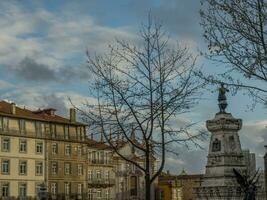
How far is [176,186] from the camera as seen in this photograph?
107375 mm

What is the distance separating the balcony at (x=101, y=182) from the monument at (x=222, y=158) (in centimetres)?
3837

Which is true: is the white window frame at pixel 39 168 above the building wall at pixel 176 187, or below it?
above

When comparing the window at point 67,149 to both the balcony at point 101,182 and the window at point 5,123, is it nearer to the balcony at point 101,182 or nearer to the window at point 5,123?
the balcony at point 101,182

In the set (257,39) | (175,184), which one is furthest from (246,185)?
(175,184)

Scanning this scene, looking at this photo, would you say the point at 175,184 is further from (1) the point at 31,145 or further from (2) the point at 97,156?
(1) the point at 31,145

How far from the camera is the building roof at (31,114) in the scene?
251 feet

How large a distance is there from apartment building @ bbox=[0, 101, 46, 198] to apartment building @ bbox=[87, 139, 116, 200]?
391 inches

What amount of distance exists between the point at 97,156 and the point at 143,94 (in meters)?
66.4

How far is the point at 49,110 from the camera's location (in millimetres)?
85750

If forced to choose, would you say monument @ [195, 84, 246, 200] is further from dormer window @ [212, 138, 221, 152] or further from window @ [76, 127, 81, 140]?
window @ [76, 127, 81, 140]

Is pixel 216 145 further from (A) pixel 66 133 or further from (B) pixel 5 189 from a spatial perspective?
(A) pixel 66 133

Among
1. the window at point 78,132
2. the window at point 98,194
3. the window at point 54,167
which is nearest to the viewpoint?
the window at point 54,167

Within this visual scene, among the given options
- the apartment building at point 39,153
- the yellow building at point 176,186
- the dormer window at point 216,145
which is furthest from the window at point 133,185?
the dormer window at point 216,145

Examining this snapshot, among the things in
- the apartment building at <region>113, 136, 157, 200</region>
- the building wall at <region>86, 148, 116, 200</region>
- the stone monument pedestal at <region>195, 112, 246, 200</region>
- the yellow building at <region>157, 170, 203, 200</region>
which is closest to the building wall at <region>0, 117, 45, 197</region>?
the building wall at <region>86, 148, 116, 200</region>
